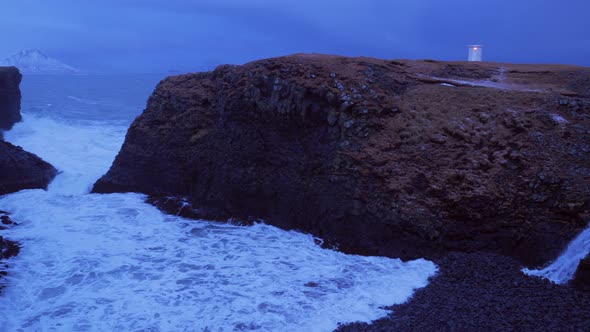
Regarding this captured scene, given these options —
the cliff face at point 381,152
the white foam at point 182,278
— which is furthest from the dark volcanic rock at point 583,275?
the white foam at point 182,278

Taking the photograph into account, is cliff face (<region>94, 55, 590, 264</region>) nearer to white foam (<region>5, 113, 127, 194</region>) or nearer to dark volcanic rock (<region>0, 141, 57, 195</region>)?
white foam (<region>5, 113, 127, 194</region>)

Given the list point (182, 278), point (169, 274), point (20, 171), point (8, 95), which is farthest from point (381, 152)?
point (8, 95)

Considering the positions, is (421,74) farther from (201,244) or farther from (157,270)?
(157,270)

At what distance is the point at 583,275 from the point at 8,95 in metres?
26.9

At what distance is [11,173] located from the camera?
13352 mm

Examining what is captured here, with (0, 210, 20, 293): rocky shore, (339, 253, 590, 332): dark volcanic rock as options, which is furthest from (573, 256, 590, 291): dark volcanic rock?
(0, 210, 20, 293): rocky shore

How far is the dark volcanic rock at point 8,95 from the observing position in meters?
22.2

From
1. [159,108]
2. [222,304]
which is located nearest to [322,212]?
[222,304]

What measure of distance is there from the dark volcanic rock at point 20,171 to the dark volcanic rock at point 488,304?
12.2 meters

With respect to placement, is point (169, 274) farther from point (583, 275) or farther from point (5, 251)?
point (583, 275)

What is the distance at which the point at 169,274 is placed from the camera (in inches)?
309

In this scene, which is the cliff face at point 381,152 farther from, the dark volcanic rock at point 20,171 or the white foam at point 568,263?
the dark volcanic rock at point 20,171

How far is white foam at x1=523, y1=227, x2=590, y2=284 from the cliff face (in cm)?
24

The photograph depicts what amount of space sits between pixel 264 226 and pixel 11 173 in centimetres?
896
